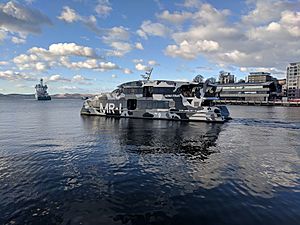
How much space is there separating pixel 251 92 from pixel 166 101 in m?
127

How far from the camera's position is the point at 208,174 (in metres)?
14.8

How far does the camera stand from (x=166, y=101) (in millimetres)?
47469

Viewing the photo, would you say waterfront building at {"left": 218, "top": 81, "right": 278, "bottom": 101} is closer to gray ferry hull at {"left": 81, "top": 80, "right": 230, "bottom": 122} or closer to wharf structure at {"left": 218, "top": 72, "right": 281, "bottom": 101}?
wharf structure at {"left": 218, "top": 72, "right": 281, "bottom": 101}

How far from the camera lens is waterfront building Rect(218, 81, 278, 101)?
501 ft

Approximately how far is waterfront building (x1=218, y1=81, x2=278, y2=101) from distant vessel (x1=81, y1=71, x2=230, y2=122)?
110 meters

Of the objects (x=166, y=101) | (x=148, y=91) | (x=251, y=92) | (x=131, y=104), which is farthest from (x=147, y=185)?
(x=251, y=92)

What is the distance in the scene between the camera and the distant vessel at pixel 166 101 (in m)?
45.2

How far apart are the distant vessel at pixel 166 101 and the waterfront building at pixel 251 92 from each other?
110 m

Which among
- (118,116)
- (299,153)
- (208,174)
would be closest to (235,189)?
(208,174)

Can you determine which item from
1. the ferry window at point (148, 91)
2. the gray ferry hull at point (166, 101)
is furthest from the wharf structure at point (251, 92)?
the ferry window at point (148, 91)

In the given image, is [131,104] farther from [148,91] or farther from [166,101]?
[166,101]

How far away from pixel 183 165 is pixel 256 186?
15.9 ft

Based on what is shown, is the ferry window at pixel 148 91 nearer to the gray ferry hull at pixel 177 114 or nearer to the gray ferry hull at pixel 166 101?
the gray ferry hull at pixel 166 101

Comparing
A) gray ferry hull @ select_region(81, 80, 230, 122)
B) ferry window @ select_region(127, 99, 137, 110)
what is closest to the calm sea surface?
gray ferry hull @ select_region(81, 80, 230, 122)
